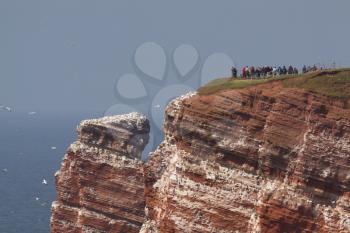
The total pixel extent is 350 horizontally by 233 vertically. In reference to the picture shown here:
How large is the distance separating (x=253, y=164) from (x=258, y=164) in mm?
330

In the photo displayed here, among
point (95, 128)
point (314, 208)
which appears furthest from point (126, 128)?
point (314, 208)

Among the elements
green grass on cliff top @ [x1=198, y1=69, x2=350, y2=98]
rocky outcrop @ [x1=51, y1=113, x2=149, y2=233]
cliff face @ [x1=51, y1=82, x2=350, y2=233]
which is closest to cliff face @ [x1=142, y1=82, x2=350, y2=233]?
cliff face @ [x1=51, y1=82, x2=350, y2=233]

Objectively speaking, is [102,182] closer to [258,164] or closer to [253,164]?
[253,164]

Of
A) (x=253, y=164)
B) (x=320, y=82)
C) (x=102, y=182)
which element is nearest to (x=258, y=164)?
(x=253, y=164)

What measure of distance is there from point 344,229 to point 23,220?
118 metres

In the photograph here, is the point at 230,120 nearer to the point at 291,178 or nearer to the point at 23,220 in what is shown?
the point at 291,178

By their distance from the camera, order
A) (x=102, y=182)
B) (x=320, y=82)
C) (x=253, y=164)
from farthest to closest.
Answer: (x=102, y=182)
(x=253, y=164)
(x=320, y=82)

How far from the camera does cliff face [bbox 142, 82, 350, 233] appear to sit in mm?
41906

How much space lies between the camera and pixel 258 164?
144 feet

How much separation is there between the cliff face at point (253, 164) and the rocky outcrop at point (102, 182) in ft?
78.7

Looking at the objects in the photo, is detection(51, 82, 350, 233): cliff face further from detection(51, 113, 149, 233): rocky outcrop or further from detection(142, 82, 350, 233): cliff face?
detection(51, 113, 149, 233): rocky outcrop

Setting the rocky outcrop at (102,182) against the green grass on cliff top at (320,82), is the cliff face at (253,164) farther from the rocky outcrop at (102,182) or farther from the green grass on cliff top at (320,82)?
the rocky outcrop at (102,182)

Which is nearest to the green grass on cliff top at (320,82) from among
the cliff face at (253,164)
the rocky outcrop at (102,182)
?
A: the cliff face at (253,164)

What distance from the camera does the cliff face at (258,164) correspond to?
137ft
